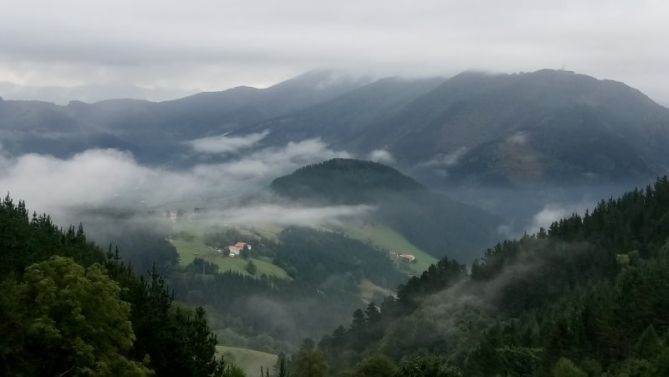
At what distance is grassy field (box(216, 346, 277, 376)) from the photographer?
151 metres

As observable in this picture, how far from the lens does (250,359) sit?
159750mm

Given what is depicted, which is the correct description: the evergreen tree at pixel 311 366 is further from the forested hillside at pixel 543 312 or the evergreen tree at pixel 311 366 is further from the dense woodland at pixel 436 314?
the forested hillside at pixel 543 312

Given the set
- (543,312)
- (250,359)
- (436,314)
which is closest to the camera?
(543,312)

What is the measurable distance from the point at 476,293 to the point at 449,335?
27.7m

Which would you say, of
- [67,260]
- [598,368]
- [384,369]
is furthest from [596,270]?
[67,260]

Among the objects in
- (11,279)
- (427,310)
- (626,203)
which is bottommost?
(427,310)

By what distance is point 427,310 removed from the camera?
5517 inches

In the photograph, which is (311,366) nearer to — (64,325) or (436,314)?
(64,325)

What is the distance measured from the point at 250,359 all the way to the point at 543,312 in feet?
222

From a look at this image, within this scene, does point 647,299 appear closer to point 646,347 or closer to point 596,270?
point 646,347

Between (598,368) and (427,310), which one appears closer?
(598,368)

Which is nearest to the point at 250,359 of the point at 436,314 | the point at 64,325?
the point at 436,314

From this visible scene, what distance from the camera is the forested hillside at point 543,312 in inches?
2788

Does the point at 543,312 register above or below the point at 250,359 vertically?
above
